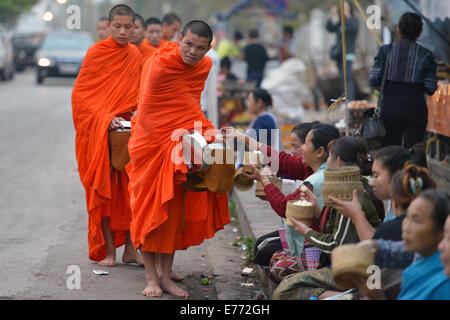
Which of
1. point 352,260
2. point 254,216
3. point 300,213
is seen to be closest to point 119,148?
point 254,216

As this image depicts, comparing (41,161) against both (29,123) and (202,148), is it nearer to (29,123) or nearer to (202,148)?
(29,123)

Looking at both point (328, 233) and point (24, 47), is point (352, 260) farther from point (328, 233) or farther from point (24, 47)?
point (24, 47)

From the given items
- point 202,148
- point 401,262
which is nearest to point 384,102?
point 202,148

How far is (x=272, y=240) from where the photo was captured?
5.02 metres

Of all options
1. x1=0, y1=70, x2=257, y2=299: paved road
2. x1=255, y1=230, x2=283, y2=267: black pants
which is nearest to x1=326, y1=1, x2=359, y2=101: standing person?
x1=0, y1=70, x2=257, y2=299: paved road

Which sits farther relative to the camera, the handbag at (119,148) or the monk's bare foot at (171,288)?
the handbag at (119,148)

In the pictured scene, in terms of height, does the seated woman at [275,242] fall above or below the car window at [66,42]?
below

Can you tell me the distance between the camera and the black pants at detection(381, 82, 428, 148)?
683 centimetres

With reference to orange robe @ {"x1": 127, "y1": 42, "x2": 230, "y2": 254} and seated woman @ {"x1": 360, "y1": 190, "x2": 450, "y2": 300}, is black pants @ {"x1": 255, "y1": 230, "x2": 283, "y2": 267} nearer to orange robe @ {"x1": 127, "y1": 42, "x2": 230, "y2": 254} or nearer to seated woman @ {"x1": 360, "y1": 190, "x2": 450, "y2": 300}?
orange robe @ {"x1": 127, "y1": 42, "x2": 230, "y2": 254}

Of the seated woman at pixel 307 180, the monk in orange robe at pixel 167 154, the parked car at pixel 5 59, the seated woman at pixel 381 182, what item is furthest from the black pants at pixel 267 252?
the parked car at pixel 5 59

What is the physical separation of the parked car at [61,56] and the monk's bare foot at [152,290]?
69.6 feet

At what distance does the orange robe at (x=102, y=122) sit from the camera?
580cm

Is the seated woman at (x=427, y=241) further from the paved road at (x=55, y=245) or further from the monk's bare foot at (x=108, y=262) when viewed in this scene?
the monk's bare foot at (x=108, y=262)

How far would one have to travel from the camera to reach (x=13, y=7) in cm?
4091
